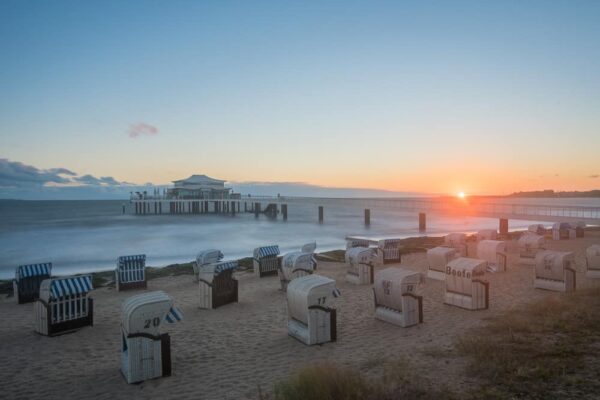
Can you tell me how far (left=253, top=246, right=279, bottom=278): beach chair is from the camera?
712 inches

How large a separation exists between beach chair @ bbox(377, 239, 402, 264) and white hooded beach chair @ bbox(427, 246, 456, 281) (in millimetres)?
4644

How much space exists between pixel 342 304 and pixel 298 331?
373 cm

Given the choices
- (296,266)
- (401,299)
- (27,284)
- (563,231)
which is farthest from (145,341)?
(563,231)

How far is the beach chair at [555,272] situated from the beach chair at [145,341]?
469 inches

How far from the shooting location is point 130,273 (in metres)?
16.2

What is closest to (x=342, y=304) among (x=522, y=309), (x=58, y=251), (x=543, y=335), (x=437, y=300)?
(x=437, y=300)

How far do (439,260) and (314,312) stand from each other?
8911mm

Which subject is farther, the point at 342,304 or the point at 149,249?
the point at 149,249

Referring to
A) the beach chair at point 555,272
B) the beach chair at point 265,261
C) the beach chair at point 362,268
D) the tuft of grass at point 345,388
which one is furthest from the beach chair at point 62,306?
→ the beach chair at point 555,272

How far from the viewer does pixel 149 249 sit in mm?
39250

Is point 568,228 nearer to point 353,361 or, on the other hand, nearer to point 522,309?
point 522,309

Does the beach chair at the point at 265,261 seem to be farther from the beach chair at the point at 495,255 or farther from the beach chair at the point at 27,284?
the beach chair at the point at 495,255

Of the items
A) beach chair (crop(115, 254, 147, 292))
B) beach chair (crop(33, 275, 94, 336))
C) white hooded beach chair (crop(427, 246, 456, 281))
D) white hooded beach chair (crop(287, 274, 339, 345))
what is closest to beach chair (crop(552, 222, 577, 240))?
white hooded beach chair (crop(427, 246, 456, 281))

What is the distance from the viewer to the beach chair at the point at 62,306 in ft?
32.3
